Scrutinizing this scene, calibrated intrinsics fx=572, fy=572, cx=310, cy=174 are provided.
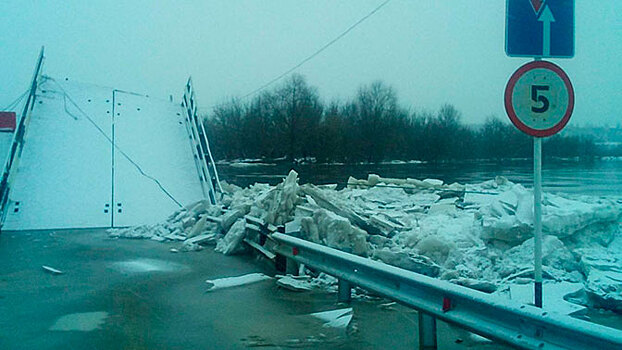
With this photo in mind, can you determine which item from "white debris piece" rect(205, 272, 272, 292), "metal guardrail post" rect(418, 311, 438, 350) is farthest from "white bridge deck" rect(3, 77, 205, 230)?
"metal guardrail post" rect(418, 311, 438, 350)

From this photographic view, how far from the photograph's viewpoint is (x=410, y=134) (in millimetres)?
24094

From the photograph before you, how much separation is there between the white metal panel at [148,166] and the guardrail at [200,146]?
0.82ft

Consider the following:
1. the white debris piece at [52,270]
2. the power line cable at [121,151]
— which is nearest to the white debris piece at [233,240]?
the white debris piece at [52,270]

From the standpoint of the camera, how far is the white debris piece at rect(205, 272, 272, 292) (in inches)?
326

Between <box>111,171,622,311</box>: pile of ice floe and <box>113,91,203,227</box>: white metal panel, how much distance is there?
Answer: 303 centimetres

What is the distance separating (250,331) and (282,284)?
2011 millimetres

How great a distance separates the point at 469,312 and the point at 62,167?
13.4 meters

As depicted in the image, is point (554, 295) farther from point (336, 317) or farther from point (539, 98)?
point (539, 98)

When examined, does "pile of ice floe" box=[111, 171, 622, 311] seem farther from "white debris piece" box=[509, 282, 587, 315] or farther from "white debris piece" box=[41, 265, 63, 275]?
"white debris piece" box=[41, 265, 63, 275]

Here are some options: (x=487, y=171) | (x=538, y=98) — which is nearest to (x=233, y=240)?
(x=538, y=98)

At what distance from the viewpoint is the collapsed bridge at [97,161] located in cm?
1473

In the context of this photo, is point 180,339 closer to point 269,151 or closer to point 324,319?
point 324,319

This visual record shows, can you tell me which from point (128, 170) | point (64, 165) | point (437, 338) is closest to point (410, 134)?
point (128, 170)

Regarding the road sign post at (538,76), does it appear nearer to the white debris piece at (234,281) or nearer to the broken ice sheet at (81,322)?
the white debris piece at (234,281)
